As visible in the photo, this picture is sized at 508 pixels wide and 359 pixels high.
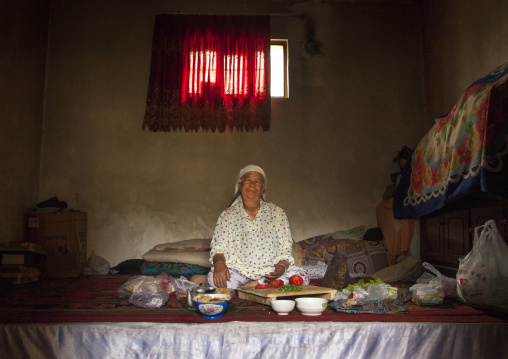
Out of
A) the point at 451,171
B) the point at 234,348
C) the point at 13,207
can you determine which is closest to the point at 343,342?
the point at 234,348

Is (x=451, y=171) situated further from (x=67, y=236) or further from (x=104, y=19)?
(x=104, y=19)

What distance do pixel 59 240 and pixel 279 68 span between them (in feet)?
10.2

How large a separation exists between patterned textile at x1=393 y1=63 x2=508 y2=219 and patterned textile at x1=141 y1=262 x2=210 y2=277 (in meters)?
2.08

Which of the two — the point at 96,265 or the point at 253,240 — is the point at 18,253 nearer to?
the point at 96,265

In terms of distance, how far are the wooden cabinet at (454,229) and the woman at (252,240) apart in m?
1.37

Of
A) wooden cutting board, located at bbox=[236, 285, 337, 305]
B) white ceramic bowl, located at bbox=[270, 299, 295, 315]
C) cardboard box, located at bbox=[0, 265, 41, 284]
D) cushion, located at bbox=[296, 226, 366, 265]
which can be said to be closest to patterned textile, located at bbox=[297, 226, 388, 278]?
cushion, located at bbox=[296, 226, 366, 265]

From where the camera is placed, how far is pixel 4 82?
3996 millimetres

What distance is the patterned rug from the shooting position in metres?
2.11

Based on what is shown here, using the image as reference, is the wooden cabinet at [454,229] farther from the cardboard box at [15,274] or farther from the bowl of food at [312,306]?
the cardboard box at [15,274]

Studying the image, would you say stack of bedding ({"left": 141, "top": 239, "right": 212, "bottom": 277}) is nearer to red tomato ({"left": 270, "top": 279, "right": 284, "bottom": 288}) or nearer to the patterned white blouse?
the patterned white blouse

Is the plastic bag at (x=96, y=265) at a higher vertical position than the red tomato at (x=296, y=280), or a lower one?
lower

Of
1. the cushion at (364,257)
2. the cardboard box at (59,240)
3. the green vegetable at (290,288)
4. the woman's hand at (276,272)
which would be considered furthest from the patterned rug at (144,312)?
the cushion at (364,257)

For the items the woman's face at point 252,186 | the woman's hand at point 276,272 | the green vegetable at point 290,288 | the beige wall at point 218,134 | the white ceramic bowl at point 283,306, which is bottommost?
the white ceramic bowl at point 283,306

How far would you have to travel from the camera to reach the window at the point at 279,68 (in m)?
4.95
